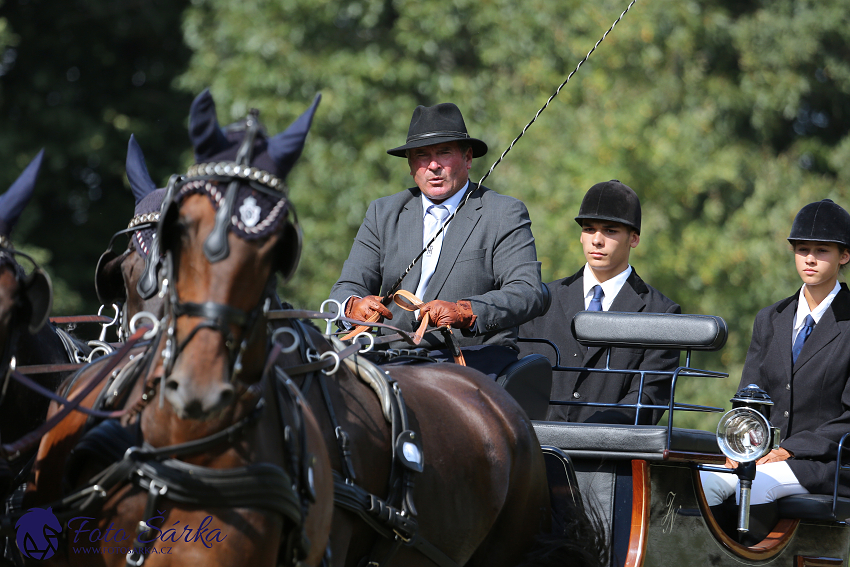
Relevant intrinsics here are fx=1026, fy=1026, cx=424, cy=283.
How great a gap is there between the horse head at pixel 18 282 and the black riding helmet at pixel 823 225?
343cm

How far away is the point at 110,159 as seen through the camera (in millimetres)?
13148

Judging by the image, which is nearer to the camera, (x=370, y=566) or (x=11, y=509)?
(x=11, y=509)

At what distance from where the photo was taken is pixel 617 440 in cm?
404

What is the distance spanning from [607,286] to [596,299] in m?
0.10

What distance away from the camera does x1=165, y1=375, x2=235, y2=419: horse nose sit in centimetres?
209

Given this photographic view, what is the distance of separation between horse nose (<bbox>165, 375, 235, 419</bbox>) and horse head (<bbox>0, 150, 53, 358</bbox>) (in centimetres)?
70

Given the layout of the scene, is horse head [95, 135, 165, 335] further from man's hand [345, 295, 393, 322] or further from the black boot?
the black boot

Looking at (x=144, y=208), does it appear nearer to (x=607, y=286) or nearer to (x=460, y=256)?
(x=460, y=256)

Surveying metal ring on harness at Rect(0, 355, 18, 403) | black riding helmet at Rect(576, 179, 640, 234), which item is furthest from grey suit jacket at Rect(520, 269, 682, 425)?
metal ring on harness at Rect(0, 355, 18, 403)

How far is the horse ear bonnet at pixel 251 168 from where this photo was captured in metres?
2.15

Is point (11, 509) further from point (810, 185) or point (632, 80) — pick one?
point (810, 185)

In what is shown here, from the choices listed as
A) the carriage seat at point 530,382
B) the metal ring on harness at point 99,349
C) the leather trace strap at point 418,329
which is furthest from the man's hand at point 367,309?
the metal ring on harness at point 99,349

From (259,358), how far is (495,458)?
140 centimetres

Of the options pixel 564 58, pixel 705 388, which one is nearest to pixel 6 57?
pixel 564 58
